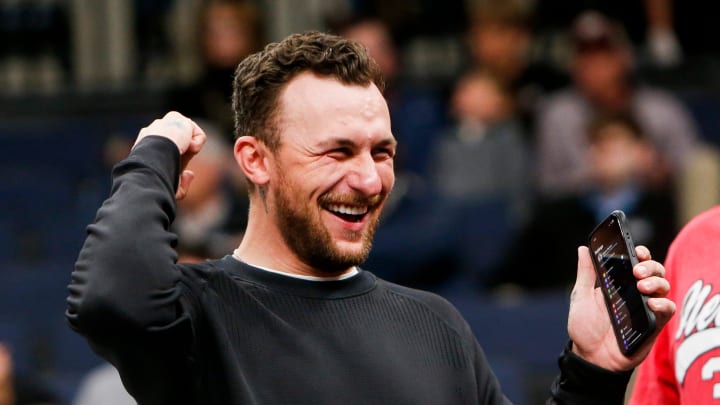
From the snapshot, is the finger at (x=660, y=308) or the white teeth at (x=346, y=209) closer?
the finger at (x=660, y=308)

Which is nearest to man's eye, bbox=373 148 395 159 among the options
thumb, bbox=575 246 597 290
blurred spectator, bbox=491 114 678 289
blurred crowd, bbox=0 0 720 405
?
thumb, bbox=575 246 597 290

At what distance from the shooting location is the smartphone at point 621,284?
219 centimetres

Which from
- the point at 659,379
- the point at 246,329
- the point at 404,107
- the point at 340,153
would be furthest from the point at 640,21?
the point at 246,329

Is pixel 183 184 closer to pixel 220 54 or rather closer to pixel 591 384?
pixel 591 384

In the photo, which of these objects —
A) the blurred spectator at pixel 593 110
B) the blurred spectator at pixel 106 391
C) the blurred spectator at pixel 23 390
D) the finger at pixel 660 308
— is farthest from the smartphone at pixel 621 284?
the blurred spectator at pixel 593 110

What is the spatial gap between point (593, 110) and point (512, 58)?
0.55 meters

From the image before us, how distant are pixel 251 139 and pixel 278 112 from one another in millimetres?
69

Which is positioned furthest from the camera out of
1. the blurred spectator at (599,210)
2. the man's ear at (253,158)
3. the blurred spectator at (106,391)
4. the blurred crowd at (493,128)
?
the blurred crowd at (493,128)

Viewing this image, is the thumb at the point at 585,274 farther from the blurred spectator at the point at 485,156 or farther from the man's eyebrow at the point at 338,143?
the blurred spectator at the point at 485,156

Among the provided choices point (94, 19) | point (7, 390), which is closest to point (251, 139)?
point (7, 390)

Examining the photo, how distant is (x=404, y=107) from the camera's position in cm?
647

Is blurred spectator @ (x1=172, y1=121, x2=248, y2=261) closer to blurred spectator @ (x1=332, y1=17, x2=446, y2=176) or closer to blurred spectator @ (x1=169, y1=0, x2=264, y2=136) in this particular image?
blurred spectator @ (x1=169, y1=0, x2=264, y2=136)

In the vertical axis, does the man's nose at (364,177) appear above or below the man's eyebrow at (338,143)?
below

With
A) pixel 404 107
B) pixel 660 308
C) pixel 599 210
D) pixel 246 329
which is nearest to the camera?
pixel 660 308
